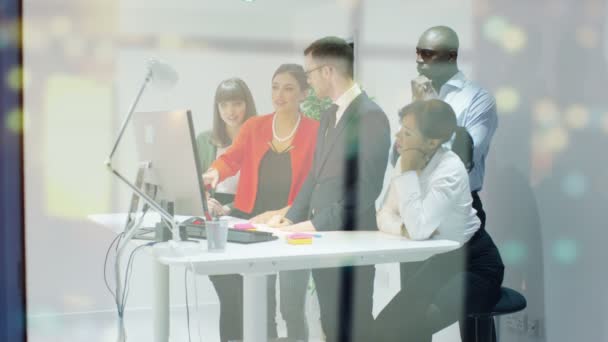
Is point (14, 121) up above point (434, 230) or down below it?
above

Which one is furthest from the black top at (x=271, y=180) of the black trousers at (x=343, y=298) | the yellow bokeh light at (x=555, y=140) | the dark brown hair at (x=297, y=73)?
the yellow bokeh light at (x=555, y=140)

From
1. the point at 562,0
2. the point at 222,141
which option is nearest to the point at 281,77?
the point at 222,141

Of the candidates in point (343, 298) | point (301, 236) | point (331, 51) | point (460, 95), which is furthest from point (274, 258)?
point (460, 95)

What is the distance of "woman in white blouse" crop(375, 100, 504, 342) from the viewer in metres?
2.13

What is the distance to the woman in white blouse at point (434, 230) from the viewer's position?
7.00 feet

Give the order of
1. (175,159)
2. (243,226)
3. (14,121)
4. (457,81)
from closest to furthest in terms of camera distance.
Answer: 1. (14,121)
2. (175,159)
3. (243,226)
4. (457,81)

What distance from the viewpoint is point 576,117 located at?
8.00 ft

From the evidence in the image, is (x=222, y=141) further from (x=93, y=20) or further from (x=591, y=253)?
(x=591, y=253)

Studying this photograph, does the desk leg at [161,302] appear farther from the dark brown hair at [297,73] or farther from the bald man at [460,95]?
the dark brown hair at [297,73]

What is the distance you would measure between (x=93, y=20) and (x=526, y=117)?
2.38 m

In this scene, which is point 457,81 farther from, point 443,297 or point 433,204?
point 443,297

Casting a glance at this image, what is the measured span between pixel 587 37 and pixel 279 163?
1.37m

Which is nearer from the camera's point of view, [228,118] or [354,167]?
[354,167]

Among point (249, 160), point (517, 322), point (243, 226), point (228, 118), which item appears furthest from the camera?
point (228, 118)
